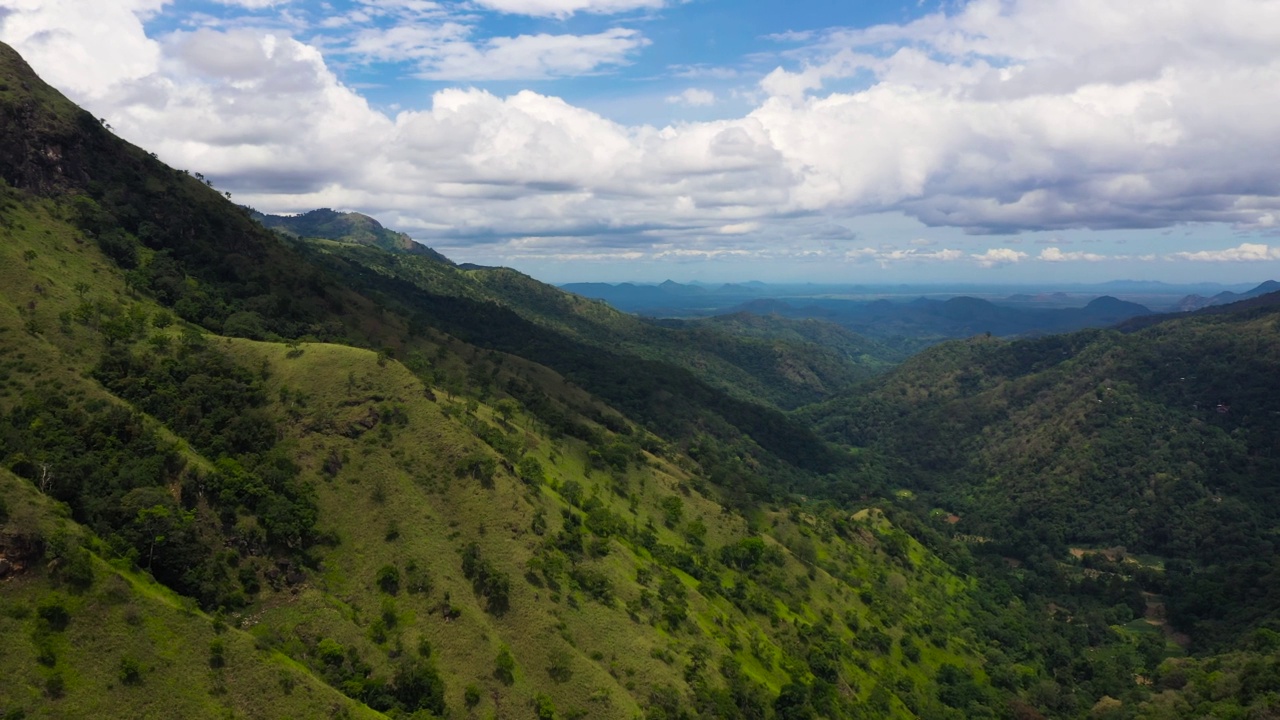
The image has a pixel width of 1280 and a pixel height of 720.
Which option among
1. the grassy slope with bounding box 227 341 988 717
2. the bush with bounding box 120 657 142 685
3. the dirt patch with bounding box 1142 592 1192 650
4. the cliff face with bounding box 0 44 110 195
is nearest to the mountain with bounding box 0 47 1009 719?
the bush with bounding box 120 657 142 685

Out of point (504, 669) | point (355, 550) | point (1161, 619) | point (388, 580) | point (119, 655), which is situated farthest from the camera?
point (1161, 619)

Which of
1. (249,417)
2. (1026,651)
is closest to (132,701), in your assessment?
(249,417)

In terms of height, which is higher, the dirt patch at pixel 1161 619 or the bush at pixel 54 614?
the bush at pixel 54 614

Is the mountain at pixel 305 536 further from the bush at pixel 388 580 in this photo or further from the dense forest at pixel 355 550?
the dense forest at pixel 355 550

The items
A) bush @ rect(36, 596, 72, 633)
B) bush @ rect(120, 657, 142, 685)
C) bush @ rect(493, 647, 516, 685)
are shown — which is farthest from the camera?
bush @ rect(493, 647, 516, 685)

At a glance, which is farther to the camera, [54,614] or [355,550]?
[355,550]

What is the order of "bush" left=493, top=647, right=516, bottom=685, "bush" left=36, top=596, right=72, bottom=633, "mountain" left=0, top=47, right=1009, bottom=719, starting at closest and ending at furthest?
"bush" left=36, top=596, right=72, bottom=633 < "mountain" left=0, top=47, right=1009, bottom=719 < "bush" left=493, top=647, right=516, bottom=685

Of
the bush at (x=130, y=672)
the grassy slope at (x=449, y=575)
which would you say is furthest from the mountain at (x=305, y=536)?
the grassy slope at (x=449, y=575)

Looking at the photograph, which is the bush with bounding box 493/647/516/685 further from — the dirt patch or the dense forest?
the dirt patch

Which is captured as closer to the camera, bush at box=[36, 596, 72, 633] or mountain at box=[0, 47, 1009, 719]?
bush at box=[36, 596, 72, 633]

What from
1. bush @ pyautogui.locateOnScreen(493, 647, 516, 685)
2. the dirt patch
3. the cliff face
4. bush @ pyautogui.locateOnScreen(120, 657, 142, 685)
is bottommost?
the dirt patch

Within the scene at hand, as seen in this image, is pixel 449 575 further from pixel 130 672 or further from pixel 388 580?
pixel 130 672

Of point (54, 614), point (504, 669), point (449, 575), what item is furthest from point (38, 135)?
point (504, 669)
